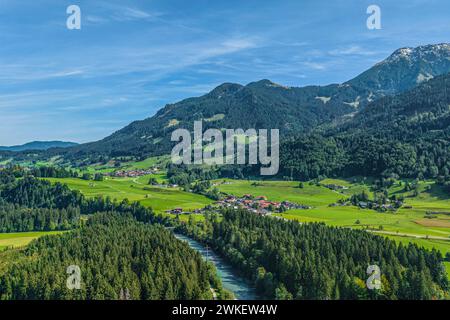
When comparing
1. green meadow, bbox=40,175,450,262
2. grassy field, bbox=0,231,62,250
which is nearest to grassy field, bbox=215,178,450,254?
green meadow, bbox=40,175,450,262

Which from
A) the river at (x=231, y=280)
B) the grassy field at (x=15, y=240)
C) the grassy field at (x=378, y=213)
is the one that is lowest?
the grassy field at (x=15, y=240)

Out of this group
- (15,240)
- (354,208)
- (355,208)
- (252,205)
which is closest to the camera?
(15,240)

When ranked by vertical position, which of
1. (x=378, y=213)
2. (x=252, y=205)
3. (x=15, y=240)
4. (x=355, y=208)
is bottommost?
(x=15, y=240)

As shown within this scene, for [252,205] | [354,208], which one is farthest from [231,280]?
[354,208]

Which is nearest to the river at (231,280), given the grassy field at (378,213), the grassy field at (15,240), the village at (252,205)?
the grassy field at (378,213)

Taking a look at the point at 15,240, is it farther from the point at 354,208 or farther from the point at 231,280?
the point at 354,208

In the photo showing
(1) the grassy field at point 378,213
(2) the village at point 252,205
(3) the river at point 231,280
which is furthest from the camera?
(2) the village at point 252,205

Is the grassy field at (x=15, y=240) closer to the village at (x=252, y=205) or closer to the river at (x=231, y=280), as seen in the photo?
the village at (x=252, y=205)
